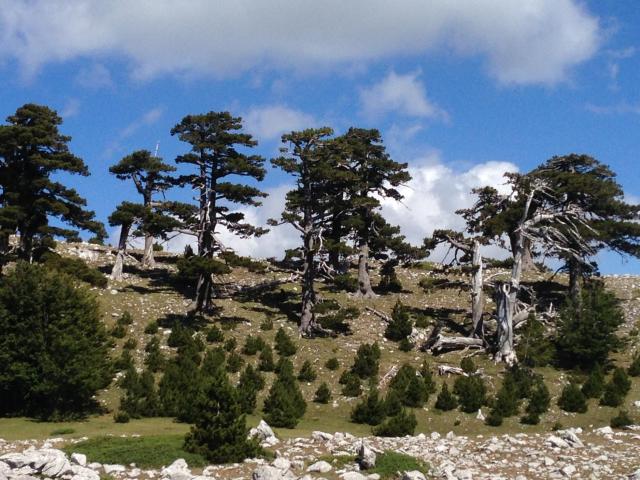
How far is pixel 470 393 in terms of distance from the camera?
3180 centimetres

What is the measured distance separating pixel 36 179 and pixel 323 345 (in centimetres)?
2155

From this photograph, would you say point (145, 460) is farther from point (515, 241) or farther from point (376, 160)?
point (376, 160)

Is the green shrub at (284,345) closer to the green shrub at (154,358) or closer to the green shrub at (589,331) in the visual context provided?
the green shrub at (154,358)

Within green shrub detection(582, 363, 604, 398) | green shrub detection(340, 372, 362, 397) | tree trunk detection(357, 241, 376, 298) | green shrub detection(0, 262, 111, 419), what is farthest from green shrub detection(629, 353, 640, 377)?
green shrub detection(0, 262, 111, 419)

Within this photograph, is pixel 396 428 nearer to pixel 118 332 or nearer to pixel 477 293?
pixel 477 293

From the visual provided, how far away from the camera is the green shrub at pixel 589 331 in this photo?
120 feet

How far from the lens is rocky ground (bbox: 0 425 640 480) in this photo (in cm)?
1723

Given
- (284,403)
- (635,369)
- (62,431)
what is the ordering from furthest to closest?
(635,369), (284,403), (62,431)

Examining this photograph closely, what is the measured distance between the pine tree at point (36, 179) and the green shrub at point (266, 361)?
14866 millimetres

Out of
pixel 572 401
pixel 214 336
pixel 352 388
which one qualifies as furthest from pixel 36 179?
pixel 572 401

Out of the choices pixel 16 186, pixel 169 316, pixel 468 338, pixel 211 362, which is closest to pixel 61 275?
pixel 211 362

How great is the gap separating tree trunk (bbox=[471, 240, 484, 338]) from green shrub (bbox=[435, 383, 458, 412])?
9.42m

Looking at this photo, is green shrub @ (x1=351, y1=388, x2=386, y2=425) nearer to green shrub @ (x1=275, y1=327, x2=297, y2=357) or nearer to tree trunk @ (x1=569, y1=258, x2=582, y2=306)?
green shrub @ (x1=275, y1=327, x2=297, y2=357)

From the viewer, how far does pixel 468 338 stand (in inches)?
1581
